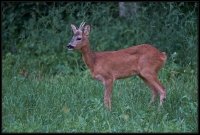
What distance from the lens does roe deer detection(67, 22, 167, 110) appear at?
925 cm

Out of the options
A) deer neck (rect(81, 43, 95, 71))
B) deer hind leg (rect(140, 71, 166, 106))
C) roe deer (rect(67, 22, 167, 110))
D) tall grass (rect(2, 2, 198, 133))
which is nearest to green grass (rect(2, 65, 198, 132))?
tall grass (rect(2, 2, 198, 133))

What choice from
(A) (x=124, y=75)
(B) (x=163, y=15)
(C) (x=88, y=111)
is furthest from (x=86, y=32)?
(B) (x=163, y=15)

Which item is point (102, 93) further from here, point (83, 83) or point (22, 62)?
point (22, 62)

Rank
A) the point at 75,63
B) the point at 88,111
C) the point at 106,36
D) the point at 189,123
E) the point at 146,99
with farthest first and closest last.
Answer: the point at 106,36, the point at 75,63, the point at 146,99, the point at 88,111, the point at 189,123

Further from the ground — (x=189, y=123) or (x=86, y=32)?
(x=86, y=32)

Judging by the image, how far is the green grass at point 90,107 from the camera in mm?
7426

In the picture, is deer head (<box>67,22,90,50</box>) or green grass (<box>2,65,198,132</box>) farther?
deer head (<box>67,22,90,50</box>)

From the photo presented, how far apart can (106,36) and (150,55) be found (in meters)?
4.21

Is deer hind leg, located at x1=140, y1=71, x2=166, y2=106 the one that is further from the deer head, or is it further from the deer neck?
the deer head

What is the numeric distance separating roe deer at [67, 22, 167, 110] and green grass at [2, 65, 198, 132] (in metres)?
0.24

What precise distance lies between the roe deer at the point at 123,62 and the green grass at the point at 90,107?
0.79 feet

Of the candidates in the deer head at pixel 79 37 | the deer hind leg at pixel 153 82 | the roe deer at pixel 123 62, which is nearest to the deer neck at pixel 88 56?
the roe deer at pixel 123 62

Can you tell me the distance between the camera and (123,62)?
9.36 m

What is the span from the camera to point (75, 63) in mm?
12531
